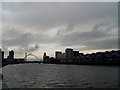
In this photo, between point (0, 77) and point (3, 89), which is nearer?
point (3, 89)

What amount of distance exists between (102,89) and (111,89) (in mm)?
1718

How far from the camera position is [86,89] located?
43344 mm

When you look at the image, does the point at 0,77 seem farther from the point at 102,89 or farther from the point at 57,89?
the point at 102,89

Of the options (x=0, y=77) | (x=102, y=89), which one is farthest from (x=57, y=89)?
(x=0, y=77)

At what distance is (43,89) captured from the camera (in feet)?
145

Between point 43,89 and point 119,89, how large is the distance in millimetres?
14350

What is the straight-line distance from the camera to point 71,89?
142ft

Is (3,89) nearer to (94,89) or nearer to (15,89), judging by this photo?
(15,89)

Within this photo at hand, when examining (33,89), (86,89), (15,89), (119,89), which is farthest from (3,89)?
(119,89)

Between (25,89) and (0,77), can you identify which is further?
(0,77)

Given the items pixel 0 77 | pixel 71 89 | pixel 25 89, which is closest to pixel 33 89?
pixel 25 89

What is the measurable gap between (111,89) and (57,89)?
10.2 meters

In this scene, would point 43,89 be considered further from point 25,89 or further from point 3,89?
point 3,89

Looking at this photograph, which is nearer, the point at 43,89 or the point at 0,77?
the point at 43,89
